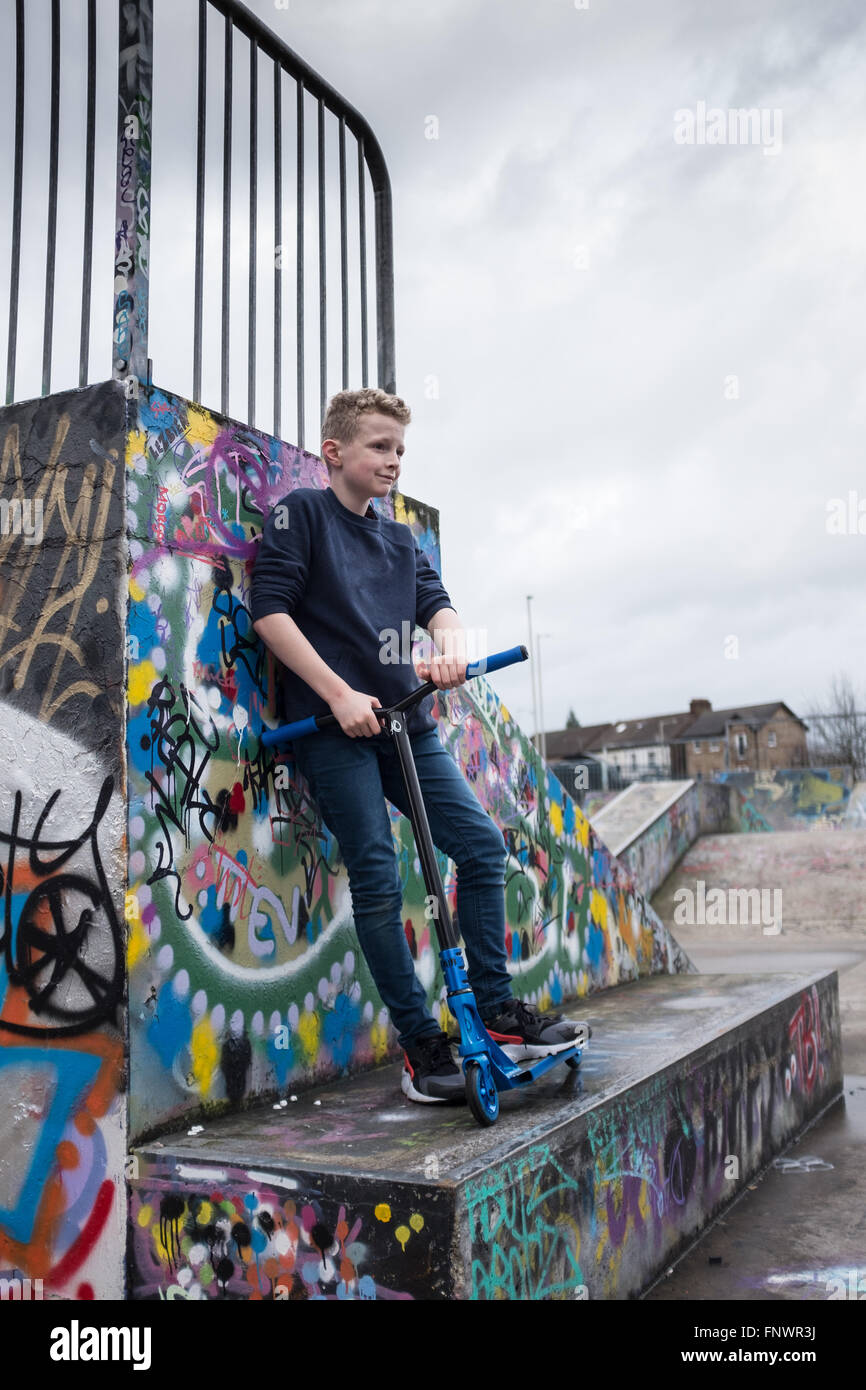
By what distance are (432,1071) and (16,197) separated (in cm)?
279

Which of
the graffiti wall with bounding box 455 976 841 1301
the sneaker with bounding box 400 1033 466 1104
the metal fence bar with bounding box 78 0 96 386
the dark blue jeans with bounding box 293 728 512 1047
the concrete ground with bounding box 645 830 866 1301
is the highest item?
the metal fence bar with bounding box 78 0 96 386

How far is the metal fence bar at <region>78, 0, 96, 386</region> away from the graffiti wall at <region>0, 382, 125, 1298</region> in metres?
0.24

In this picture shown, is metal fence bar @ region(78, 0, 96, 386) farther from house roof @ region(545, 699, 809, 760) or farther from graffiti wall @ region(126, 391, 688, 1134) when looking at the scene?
house roof @ region(545, 699, 809, 760)

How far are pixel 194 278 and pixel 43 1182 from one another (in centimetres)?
259

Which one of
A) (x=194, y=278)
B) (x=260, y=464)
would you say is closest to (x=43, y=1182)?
(x=260, y=464)

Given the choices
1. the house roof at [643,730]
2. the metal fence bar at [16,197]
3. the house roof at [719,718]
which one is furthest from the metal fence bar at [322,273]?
the house roof at [643,730]

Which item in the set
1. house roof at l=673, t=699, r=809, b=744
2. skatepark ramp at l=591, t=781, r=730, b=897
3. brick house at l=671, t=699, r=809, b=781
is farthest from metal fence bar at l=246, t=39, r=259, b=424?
house roof at l=673, t=699, r=809, b=744

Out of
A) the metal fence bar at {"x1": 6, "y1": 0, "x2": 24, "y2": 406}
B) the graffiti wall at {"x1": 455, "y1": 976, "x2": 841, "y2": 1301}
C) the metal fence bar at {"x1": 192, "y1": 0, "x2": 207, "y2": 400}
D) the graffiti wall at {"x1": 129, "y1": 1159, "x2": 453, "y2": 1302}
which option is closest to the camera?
the graffiti wall at {"x1": 129, "y1": 1159, "x2": 453, "y2": 1302}

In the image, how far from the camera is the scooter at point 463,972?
8.54 feet

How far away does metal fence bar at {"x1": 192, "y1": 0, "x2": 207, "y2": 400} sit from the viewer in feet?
10.7

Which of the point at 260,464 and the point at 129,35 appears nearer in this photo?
the point at 129,35

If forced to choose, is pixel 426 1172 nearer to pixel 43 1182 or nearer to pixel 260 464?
pixel 43 1182

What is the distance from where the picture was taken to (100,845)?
2633 millimetres
